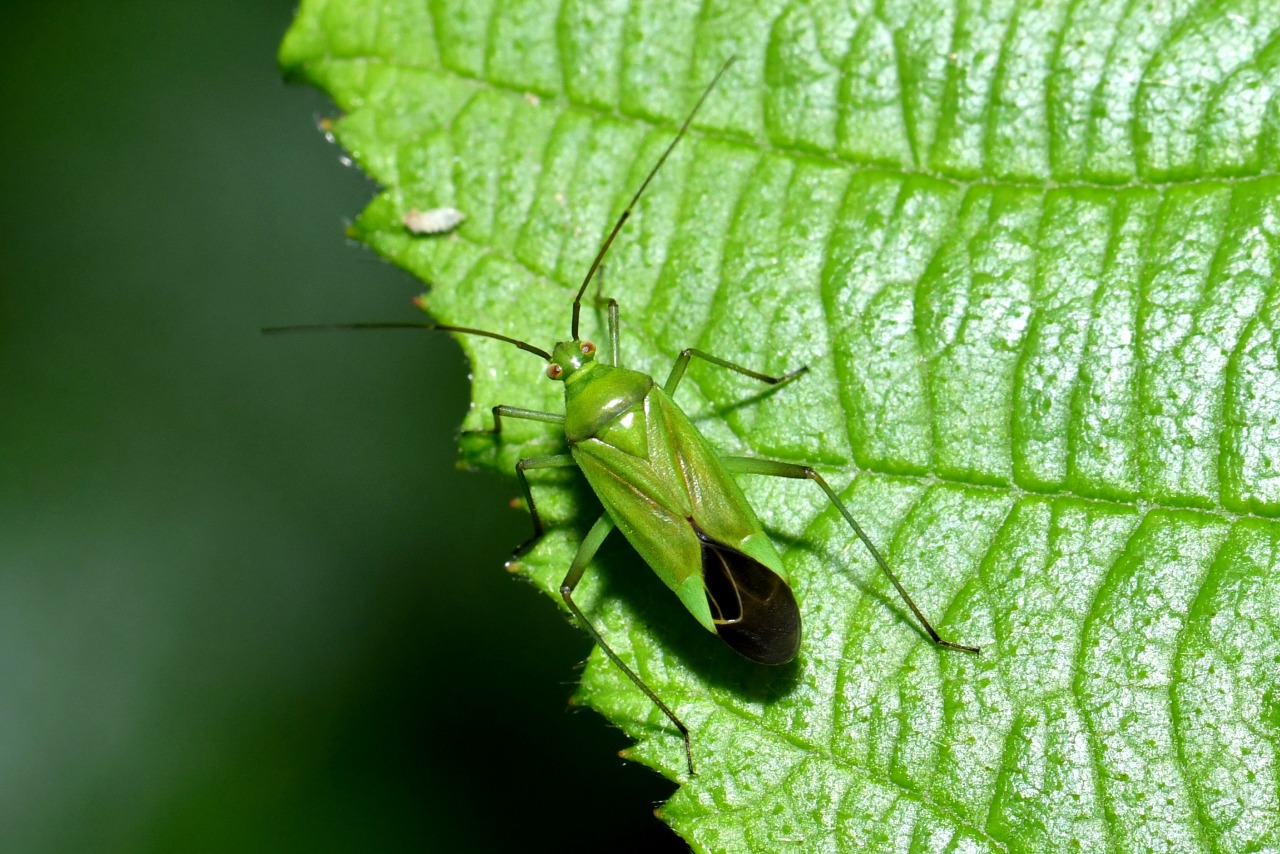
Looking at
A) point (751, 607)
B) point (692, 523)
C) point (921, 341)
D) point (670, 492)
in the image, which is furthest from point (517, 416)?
point (921, 341)

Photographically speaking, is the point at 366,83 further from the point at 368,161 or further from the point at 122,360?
the point at 122,360

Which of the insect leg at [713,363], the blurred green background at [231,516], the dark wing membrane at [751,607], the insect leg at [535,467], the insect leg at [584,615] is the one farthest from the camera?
the blurred green background at [231,516]

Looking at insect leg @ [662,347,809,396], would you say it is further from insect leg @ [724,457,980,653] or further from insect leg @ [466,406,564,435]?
insect leg @ [466,406,564,435]

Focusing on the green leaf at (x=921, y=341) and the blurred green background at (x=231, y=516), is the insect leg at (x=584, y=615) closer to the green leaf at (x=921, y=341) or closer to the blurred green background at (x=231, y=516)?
the green leaf at (x=921, y=341)

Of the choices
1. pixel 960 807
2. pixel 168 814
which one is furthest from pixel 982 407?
pixel 168 814

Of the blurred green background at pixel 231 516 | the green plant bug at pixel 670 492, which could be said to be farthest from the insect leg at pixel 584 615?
the blurred green background at pixel 231 516

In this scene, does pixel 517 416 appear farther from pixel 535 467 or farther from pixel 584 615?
pixel 584 615

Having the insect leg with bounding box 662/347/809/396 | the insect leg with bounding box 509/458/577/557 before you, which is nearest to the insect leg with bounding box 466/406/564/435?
the insect leg with bounding box 509/458/577/557
